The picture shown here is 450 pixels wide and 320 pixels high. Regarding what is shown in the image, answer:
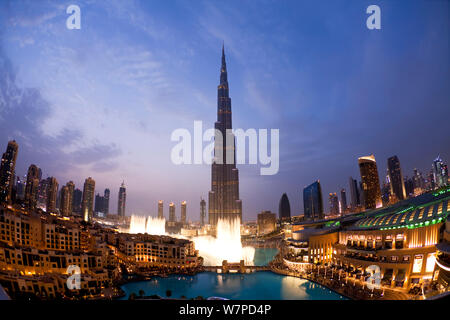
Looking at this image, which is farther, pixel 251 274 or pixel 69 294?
pixel 251 274

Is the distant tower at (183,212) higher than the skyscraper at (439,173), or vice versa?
the skyscraper at (439,173)

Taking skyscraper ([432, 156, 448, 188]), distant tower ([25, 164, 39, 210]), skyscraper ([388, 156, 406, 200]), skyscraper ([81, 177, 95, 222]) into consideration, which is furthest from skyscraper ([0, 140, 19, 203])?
skyscraper ([388, 156, 406, 200])

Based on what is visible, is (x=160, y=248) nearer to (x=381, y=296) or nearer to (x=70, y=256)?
(x=70, y=256)

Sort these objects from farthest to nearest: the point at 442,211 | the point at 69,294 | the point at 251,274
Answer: the point at 251,274
the point at 69,294
the point at 442,211

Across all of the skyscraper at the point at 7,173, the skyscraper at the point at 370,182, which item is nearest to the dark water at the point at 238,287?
the skyscraper at the point at 7,173

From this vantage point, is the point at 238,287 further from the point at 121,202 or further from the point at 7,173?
the point at 121,202

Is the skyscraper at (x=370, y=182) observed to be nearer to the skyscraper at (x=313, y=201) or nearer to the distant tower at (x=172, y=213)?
the skyscraper at (x=313, y=201)
